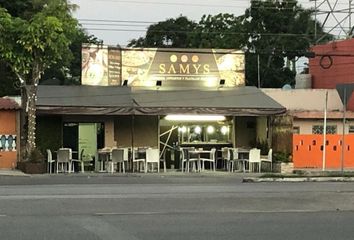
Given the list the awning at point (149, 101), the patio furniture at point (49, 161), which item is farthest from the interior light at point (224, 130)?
the patio furniture at point (49, 161)

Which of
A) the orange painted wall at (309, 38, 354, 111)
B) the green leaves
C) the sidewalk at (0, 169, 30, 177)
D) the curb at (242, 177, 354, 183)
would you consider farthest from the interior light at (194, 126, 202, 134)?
the orange painted wall at (309, 38, 354, 111)

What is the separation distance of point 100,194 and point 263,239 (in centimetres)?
742

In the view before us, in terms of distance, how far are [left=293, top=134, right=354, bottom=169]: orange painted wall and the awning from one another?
2.70 m

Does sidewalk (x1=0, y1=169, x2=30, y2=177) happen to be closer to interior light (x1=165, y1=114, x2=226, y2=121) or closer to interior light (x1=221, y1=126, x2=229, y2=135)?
interior light (x1=165, y1=114, x2=226, y2=121)

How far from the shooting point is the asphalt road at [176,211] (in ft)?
32.9

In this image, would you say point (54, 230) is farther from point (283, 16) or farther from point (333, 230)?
point (283, 16)

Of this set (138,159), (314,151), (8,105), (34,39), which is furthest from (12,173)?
(314,151)

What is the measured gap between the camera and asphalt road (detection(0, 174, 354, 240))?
1003cm

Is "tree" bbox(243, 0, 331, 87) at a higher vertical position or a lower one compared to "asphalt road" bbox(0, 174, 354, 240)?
higher

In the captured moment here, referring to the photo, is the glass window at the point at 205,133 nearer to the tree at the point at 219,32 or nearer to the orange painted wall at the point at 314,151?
the orange painted wall at the point at 314,151

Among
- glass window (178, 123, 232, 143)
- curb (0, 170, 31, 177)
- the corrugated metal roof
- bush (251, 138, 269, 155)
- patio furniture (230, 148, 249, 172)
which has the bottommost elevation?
curb (0, 170, 31, 177)

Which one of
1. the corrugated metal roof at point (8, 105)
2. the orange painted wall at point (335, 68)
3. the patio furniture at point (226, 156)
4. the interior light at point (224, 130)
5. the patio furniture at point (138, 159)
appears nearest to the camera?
the patio furniture at point (138, 159)

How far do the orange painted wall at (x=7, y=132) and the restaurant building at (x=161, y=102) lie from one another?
1.21 metres

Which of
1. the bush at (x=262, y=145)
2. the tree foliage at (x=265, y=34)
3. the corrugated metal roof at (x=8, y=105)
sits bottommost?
the bush at (x=262, y=145)
